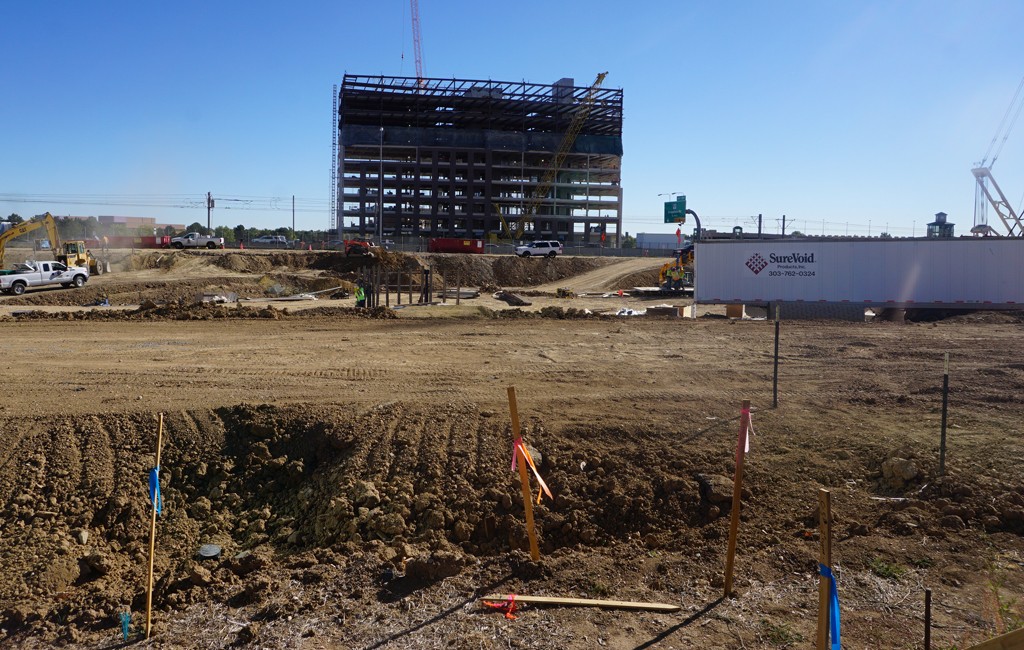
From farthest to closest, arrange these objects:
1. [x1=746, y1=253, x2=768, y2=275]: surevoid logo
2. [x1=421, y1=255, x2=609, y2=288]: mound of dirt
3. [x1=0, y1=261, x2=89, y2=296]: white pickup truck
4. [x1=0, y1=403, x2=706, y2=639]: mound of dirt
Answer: [x1=421, y1=255, x2=609, y2=288]: mound of dirt, [x1=0, y1=261, x2=89, y2=296]: white pickup truck, [x1=746, y1=253, x2=768, y2=275]: surevoid logo, [x1=0, y1=403, x2=706, y2=639]: mound of dirt

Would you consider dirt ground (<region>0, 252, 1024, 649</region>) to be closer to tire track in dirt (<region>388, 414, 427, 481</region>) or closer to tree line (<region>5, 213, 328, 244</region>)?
tire track in dirt (<region>388, 414, 427, 481</region>)

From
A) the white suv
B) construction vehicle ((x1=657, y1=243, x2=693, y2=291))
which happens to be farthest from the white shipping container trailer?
the white suv

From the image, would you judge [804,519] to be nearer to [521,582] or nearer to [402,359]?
[521,582]

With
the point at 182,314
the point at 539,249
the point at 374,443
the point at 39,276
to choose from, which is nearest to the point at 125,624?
the point at 374,443

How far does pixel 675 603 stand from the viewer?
7004 millimetres

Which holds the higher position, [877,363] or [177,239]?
[177,239]

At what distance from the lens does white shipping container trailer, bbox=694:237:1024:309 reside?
2859 cm

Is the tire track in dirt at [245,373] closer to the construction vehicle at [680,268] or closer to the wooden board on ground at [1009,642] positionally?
the wooden board on ground at [1009,642]

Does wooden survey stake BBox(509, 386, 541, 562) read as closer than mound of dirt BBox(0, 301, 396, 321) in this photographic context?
Yes

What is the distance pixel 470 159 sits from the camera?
10925cm

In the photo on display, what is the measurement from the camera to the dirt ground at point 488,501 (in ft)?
22.7

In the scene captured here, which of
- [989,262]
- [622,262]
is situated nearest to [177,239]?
[622,262]

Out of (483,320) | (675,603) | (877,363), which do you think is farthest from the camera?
(483,320)

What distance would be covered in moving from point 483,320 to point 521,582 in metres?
19.6
